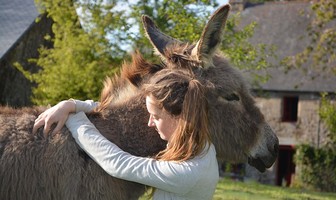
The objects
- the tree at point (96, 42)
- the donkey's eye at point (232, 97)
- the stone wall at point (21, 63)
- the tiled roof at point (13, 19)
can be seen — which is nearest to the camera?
the donkey's eye at point (232, 97)

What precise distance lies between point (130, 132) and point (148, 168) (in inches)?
15.5

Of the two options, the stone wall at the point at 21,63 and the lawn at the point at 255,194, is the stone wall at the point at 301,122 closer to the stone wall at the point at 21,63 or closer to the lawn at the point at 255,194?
the stone wall at the point at 21,63

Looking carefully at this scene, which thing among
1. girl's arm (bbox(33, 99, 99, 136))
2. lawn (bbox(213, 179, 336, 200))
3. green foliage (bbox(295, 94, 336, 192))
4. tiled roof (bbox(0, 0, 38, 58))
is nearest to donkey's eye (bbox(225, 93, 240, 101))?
girl's arm (bbox(33, 99, 99, 136))

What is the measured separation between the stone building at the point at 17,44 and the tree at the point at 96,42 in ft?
20.6

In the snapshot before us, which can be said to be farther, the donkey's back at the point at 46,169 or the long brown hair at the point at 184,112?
the long brown hair at the point at 184,112

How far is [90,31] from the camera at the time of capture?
2148cm

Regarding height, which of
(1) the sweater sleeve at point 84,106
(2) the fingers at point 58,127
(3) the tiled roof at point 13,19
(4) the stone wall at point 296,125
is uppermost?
(2) the fingers at point 58,127

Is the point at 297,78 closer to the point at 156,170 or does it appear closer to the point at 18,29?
the point at 18,29

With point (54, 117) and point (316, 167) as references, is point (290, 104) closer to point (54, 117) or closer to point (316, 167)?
point (316, 167)

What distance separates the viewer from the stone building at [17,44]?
93.0ft

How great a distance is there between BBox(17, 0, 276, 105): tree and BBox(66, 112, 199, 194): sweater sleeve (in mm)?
14980

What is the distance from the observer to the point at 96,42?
835 inches

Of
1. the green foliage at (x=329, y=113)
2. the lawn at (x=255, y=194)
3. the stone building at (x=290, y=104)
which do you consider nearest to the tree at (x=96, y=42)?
the lawn at (x=255, y=194)

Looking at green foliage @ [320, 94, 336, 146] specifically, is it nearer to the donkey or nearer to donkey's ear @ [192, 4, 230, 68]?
the donkey
